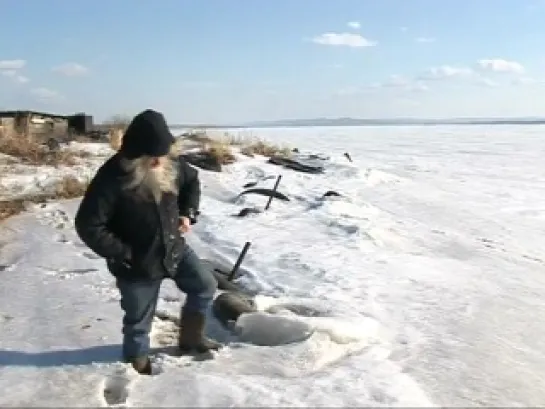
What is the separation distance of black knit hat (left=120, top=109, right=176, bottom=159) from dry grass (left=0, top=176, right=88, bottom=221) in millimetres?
5075

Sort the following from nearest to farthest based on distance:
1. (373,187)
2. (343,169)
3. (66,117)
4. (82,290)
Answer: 1. (82,290)
2. (373,187)
3. (343,169)
4. (66,117)

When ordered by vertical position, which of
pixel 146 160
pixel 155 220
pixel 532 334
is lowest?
pixel 532 334

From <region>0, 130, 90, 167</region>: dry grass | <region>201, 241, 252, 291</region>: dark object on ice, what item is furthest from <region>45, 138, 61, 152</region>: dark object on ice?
<region>201, 241, 252, 291</region>: dark object on ice

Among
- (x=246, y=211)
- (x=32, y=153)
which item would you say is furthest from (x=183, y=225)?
(x=32, y=153)

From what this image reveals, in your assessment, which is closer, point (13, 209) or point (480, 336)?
point (480, 336)

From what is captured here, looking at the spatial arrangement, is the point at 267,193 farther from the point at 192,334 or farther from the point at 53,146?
the point at 192,334

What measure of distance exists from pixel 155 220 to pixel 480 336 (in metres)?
2.48

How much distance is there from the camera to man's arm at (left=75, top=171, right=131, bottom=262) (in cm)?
366

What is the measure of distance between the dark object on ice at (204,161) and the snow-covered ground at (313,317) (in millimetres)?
3006

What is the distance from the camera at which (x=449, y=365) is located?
13.9 ft

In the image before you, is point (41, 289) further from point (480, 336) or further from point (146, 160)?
point (480, 336)

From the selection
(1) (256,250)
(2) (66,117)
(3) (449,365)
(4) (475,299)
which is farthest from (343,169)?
(3) (449,365)

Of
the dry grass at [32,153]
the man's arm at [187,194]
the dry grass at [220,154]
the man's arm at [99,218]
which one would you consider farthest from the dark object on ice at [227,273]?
the dry grass at [220,154]

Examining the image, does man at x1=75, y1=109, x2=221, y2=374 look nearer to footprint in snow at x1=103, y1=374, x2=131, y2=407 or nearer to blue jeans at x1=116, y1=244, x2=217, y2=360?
blue jeans at x1=116, y1=244, x2=217, y2=360
